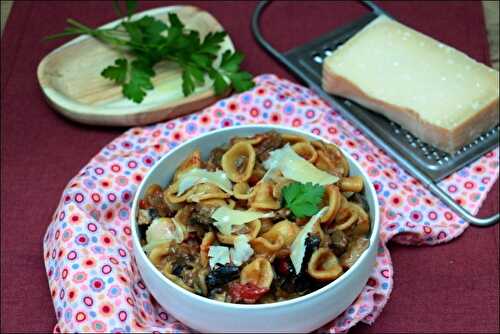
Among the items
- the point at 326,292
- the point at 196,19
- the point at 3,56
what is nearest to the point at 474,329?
the point at 326,292

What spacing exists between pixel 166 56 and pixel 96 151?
266 mm

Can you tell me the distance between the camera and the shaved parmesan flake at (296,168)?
43.4 inches

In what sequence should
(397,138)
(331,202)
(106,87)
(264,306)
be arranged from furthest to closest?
(106,87)
(397,138)
(331,202)
(264,306)

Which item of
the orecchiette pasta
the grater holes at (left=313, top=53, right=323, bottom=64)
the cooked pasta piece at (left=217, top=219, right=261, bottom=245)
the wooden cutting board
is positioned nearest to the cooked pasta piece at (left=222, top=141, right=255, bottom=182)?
the orecchiette pasta

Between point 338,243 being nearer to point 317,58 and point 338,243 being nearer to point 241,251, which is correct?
point 241,251

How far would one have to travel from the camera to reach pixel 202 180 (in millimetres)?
1119

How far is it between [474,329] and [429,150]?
1.27ft

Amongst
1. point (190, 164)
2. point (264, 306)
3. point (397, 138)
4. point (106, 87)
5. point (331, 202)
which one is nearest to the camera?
point (264, 306)

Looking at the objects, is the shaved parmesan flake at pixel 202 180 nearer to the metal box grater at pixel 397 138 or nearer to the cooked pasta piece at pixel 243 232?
the cooked pasta piece at pixel 243 232

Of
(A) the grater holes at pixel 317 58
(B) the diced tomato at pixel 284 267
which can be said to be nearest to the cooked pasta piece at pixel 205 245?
(B) the diced tomato at pixel 284 267

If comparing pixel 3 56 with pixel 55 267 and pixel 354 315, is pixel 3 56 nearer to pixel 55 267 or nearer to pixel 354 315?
pixel 55 267

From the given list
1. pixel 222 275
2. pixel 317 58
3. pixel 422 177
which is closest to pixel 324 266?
pixel 222 275

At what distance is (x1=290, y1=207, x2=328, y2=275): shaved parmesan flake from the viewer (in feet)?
3.28

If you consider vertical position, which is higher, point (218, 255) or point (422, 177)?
point (218, 255)
